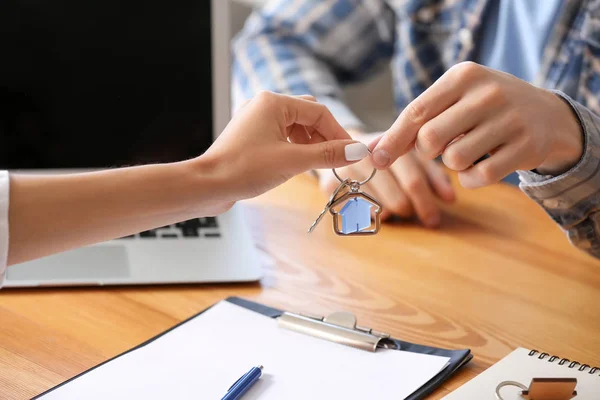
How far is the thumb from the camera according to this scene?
27.3 inches

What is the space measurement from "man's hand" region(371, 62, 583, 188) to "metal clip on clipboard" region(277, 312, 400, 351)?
0.18 metres

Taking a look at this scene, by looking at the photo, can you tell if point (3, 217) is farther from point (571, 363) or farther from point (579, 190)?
point (579, 190)

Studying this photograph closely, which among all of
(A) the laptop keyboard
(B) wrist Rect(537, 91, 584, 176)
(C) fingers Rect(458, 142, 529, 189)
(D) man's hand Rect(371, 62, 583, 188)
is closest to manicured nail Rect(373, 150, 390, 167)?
(D) man's hand Rect(371, 62, 583, 188)

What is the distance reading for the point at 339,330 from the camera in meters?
0.75

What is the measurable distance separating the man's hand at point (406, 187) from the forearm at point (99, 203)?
48 cm

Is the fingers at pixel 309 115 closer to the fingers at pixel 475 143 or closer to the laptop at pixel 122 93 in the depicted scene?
the fingers at pixel 475 143

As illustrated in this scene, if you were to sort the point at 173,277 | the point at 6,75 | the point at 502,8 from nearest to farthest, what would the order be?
the point at 173,277 → the point at 6,75 → the point at 502,8

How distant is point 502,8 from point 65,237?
3.88 feet

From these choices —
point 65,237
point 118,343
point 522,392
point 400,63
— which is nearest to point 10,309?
point 118,343

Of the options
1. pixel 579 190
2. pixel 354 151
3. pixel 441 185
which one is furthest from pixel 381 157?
pixel 441 185

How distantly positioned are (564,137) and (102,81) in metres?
0.63

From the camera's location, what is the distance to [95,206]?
1.99ft

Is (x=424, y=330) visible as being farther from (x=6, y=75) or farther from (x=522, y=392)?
(x=6, y=75)

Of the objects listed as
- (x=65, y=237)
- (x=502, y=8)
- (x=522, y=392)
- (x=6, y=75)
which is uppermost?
(x=502, y=8)
